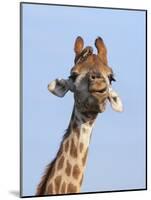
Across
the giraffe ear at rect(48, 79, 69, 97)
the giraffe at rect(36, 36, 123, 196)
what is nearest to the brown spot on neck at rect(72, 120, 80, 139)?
the giraffe at rect(36, 36, 123, 196)

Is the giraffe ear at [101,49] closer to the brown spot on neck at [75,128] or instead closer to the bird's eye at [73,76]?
the bird's eye at [73,76]

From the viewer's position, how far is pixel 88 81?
378cm

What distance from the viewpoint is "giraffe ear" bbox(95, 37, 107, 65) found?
3.85m

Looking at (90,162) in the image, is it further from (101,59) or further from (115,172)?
(101,59)

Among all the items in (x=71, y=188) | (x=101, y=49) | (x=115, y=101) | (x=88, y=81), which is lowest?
(x=71, y=188)

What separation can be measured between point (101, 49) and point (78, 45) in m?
0.15

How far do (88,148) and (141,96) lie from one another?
478mm

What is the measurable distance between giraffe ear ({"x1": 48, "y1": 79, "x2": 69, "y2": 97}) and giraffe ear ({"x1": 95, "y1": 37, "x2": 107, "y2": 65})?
0.27 metres

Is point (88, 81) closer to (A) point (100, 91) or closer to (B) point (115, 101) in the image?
(A) point (100, 91)

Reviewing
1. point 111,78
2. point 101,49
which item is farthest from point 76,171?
point 101,49

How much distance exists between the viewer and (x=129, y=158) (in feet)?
12.9

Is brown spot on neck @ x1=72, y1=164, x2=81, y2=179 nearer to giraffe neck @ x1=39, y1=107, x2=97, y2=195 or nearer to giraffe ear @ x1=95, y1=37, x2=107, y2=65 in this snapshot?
giraffe neck @ x1=39, y1=107, x2=97, y2=195

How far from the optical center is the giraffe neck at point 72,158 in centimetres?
376

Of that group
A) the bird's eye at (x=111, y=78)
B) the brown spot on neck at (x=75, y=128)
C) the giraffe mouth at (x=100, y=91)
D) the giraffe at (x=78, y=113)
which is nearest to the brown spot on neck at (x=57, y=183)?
the giraffe at (x=78, y=113)
